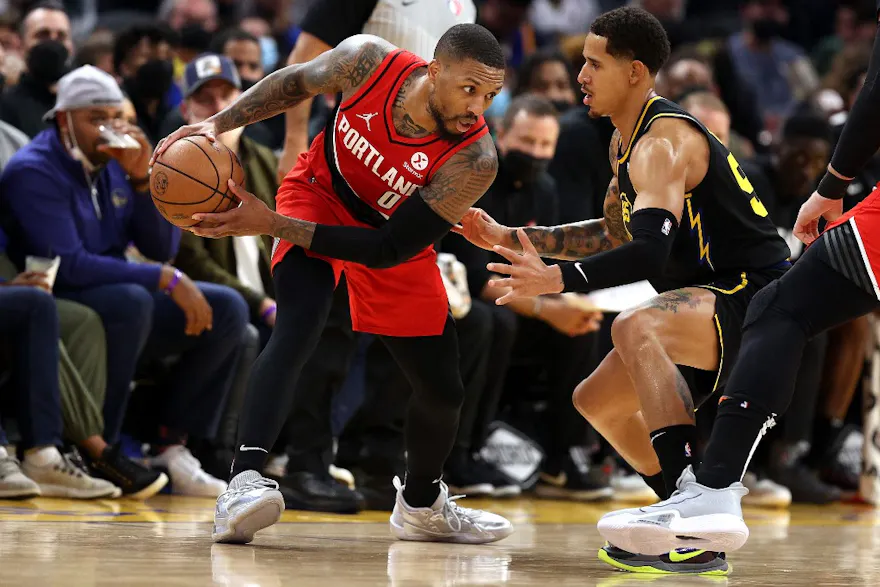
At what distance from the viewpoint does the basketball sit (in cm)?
444

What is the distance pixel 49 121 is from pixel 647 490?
3946 mm

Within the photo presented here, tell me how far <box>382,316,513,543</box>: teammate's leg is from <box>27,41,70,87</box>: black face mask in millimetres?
3474

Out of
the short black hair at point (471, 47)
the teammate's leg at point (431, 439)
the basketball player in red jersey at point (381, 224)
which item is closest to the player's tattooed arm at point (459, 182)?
the basketball player in red jersey at point (381, 224)

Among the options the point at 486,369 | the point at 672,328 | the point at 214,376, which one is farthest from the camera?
the point at 486,369

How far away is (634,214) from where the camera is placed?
4250 millimetres

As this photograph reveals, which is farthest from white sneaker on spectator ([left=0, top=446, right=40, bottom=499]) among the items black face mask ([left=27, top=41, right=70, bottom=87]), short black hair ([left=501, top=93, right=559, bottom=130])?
short black hair ([left=501, top=93, right=559, bottom=130])

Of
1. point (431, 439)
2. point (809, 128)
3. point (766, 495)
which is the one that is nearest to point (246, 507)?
point (431, 439)

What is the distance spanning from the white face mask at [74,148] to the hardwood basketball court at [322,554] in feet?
5.60

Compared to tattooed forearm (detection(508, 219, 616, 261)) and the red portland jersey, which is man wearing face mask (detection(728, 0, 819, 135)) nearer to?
tattooed forearm (detection(508, 219, 616, 261))

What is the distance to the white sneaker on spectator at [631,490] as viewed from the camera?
777 centimetres

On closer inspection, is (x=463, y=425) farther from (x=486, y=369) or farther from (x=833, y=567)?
(x=833, y=567)

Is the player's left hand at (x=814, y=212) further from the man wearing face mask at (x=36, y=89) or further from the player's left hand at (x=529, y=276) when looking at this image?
the man wearing face mask at (x=36, y=89)

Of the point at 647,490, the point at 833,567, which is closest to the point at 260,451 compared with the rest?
the point at 833,567

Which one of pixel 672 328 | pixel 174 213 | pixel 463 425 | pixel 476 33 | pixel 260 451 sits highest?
pixel 476 33
